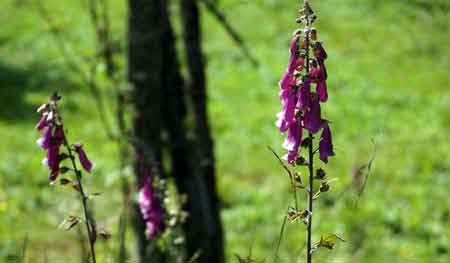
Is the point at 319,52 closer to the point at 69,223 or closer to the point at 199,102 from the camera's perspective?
the point at 69,223

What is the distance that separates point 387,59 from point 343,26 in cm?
241

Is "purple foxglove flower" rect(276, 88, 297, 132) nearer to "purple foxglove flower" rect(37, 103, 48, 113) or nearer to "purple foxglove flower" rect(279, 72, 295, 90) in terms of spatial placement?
"purple foxglove flower" rect(279, 72, 295, 90)

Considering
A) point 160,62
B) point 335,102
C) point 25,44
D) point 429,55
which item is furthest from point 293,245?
point 25,44

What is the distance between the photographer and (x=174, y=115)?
4.97 meters

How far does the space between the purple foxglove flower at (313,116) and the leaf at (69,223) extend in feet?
2.24

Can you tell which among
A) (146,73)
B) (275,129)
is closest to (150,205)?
(146,73)

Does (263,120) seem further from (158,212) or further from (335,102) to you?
(158,212)

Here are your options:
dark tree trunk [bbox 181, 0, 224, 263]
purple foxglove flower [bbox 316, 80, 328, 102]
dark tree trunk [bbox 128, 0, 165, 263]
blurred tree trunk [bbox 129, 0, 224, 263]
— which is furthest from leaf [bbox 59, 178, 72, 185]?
dark tree trunk [bbox 181, 0, 224, 263]

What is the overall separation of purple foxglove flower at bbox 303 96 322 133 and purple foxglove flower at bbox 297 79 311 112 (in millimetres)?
14

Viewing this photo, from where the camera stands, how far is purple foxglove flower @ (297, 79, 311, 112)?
1.80m

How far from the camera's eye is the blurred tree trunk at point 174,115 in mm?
4395

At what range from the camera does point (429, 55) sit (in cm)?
1550

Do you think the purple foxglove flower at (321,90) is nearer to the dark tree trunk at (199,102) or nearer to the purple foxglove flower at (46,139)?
the purple foxglove flower at (46,139)

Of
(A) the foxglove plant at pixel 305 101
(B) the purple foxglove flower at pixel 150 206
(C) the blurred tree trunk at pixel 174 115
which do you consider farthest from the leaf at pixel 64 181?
(C) the blurred tree trunk at pixel 174 115
